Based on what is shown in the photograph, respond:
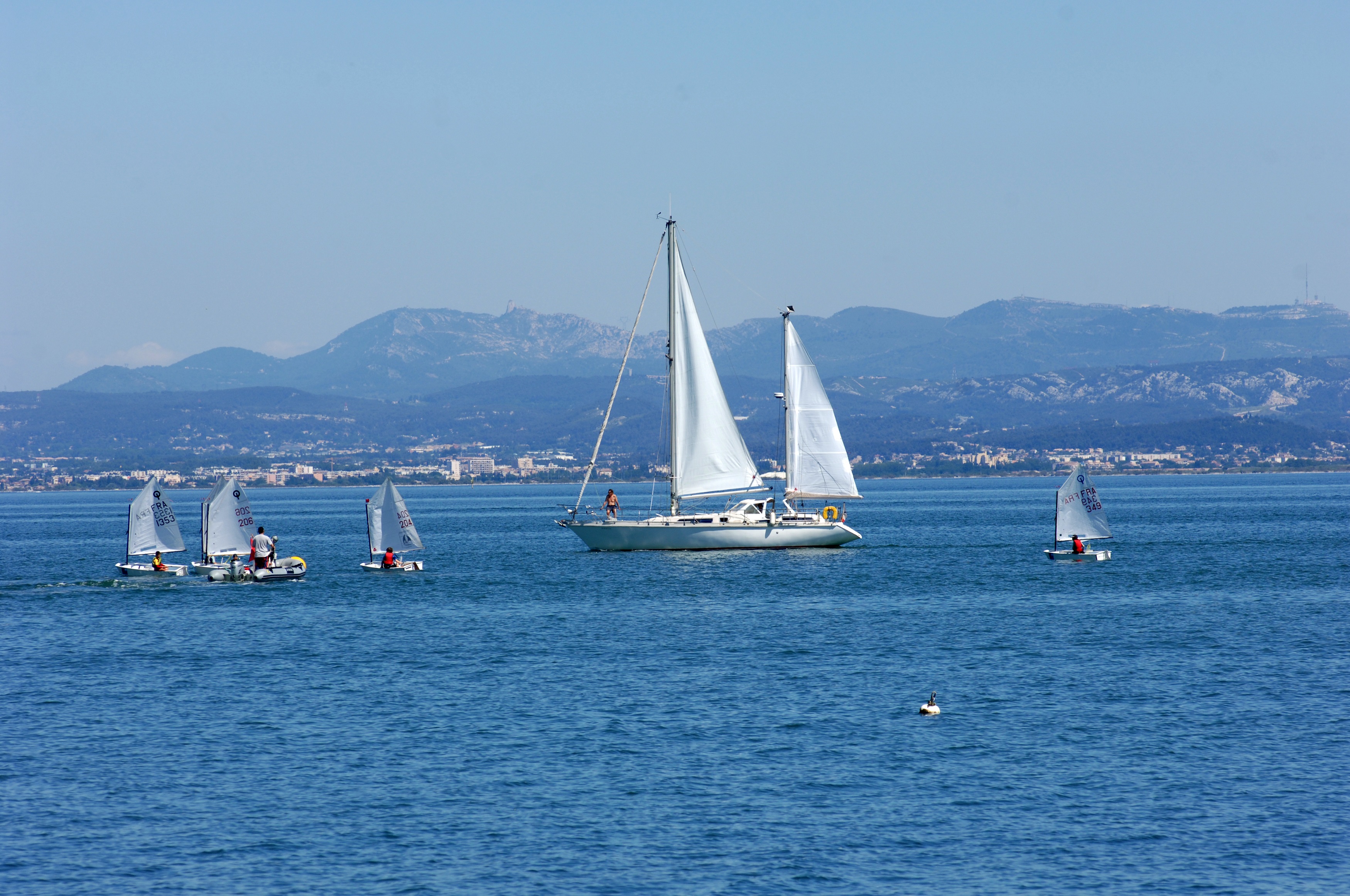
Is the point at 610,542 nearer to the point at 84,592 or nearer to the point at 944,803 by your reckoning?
the point at 84,592

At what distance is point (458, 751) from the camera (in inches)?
1346

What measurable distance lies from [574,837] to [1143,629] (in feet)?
113

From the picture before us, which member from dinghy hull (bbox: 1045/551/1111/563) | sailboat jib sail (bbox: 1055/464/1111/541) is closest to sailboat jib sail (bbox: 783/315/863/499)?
sailboat jib sail (bbox: 1055/464/1111/541)

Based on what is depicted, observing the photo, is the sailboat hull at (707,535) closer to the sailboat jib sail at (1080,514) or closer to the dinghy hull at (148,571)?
the sailboat jib sail at (1080,514)

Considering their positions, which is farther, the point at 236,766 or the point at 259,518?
the point at 259,518

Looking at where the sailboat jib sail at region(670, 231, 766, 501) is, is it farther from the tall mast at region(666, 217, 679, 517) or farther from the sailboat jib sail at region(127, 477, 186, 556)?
the sailboat jib sail at region(127, 477, 186, 556)

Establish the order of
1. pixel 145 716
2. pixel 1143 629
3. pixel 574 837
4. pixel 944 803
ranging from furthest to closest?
pixel 1143 629
pixel 145 716
pixel 944 803
pixel 574 837

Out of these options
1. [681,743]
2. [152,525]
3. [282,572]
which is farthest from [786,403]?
[681,743]

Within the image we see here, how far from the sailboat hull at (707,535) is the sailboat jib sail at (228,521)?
60.0 feet

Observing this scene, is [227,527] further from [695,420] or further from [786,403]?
[786,403]

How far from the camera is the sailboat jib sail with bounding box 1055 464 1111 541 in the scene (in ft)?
277

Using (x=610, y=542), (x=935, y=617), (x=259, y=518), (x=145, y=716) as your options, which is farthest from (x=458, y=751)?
(x=259, y=518)

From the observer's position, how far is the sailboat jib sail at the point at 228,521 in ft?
248

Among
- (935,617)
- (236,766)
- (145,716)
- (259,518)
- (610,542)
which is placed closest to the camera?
(236,766)
